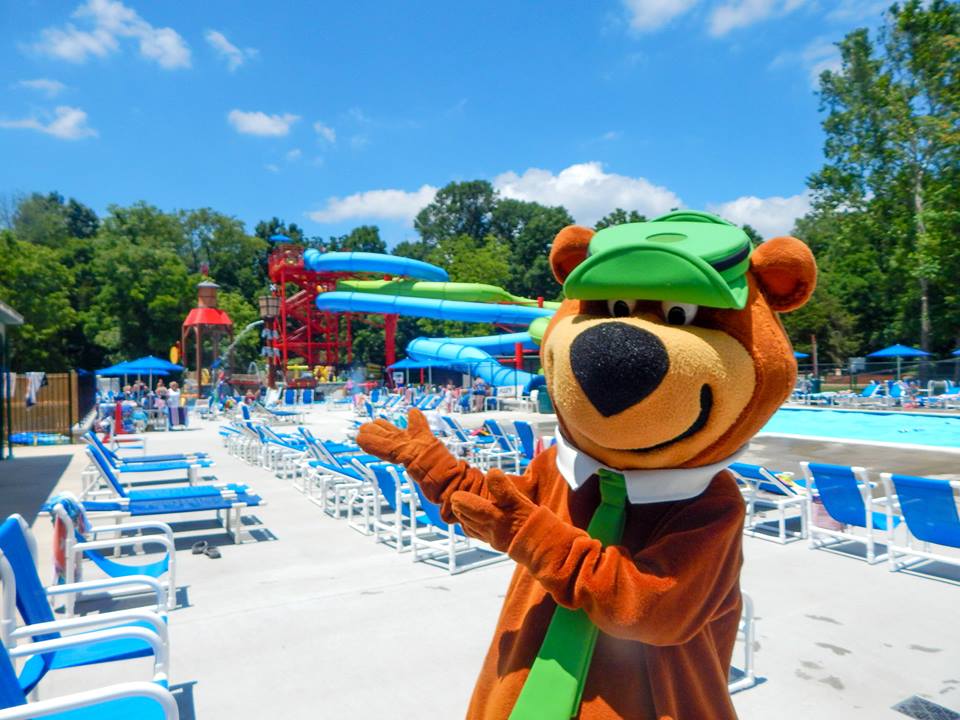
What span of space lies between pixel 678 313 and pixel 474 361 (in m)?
30.3

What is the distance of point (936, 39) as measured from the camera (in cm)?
2923

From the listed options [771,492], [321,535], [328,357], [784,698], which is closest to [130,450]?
[321,535]

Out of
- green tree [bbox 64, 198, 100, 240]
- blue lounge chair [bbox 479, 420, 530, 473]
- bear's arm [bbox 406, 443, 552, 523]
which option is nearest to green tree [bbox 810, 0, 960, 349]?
blue lounge chair [bbox 479, 420, 530, 473]

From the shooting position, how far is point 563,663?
5.88 ft

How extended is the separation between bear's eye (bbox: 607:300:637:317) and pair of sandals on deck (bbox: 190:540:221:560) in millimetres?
5947

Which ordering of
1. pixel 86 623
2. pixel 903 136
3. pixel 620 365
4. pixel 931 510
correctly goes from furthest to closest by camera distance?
pixel 903 136, pixel 931 510, pixel 86 623, pixel 620 365

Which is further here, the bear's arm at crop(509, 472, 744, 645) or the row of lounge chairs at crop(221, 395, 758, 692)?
the row of lounge chairs at crop(221, 395, 758, 692)

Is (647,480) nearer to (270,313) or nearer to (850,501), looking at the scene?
(850,501)

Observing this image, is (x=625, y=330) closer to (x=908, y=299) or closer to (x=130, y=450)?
(x=130, y=450)

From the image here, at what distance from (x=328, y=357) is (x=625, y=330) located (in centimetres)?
3971

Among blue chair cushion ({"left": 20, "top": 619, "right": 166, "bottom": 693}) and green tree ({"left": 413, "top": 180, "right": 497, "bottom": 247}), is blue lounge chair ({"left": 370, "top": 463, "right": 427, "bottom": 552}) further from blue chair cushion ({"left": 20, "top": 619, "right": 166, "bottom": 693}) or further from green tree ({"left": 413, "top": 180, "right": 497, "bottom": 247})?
green tree ({"left": 413, "top": 180, "right": 497, "bottom": 247})

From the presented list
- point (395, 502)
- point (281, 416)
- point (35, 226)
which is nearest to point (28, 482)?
point (395, 502)

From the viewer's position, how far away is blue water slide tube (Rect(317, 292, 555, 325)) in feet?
106

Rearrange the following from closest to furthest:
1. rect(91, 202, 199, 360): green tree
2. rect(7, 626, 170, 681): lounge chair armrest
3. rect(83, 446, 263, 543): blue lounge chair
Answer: rect(7, 626, 170, 681): lounge chair armrest < rect(83, 446, 263, 543): blue lounge chair < rect(91, 202, 199, 360): green tree
